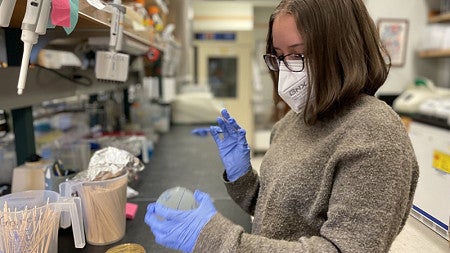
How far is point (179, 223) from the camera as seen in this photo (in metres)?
0.73

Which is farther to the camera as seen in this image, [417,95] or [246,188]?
[417,95]

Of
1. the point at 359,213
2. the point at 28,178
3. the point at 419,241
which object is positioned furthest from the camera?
the point at 28,178

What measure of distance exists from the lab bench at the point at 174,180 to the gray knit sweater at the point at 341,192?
372mm

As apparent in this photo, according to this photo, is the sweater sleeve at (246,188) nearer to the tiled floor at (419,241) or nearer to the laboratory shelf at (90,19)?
the tiled floor at (419,241)

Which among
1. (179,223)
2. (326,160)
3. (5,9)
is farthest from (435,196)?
(5,9)

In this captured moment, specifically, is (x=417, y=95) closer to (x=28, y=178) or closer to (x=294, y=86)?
(x=294, y=86)

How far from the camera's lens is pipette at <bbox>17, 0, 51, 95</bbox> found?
26.8 inches

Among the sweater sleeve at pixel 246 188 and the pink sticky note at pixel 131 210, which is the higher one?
the sweater sleeve at pixel 246 188

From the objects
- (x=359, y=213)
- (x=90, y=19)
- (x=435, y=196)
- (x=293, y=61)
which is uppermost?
(x=90, y=19)

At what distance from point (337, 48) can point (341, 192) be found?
0.32 metres

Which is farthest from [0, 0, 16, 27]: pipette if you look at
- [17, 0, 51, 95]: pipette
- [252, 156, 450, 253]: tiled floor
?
[252, 156, 450, 253]: tiled floor

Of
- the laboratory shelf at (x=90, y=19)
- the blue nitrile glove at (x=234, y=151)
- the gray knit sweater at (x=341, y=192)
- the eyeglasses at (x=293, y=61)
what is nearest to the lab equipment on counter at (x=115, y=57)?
the laboratory shelf at (x=90, y=19)

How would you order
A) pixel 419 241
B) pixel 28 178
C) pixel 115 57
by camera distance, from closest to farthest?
pixel 419 241 < pixel 28 178 < pixel 115 57

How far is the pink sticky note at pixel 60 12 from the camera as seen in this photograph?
72 cm
